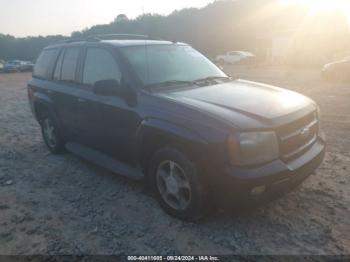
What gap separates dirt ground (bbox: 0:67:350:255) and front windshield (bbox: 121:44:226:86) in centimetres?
150

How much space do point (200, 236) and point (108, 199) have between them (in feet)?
4.61

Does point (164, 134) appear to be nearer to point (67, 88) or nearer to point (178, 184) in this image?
point (178, 184)

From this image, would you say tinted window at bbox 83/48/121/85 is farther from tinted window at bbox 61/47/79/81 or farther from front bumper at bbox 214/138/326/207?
front bumper at bbox 214/138/326/207

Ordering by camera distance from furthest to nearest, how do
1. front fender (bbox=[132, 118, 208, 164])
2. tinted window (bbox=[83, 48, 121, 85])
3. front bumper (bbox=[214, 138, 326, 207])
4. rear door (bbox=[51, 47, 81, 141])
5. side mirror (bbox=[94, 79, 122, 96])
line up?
rear door (bbox=[51, 47, 81, 141]) → tinted window (bbox=[83, 48, 121, 85]) → side mirror (bbox=[94, 79, 122, 96]) → front fender (bbox=[132, 118, 208, 164]) → front bumper (bbox=[214, 138, 326, 207])

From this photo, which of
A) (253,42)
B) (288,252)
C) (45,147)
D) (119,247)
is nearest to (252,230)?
(288,252)

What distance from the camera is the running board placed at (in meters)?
4.07

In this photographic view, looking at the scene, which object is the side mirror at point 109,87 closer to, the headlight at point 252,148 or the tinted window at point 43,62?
the headlight at point 252,148

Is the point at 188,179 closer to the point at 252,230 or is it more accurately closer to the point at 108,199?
the point at 252,230

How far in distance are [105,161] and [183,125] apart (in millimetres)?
1610

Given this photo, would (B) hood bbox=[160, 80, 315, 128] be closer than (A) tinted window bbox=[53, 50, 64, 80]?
Yes

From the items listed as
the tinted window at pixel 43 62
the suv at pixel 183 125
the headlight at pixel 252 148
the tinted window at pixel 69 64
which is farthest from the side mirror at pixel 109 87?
the tinted window at pixel 43 62

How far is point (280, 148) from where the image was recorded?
324cm

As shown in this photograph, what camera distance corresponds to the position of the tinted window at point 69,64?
200 inches

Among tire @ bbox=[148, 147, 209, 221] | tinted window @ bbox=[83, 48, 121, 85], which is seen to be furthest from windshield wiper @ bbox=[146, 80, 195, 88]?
tire @ bbox=[148, 147, 209, 221]
